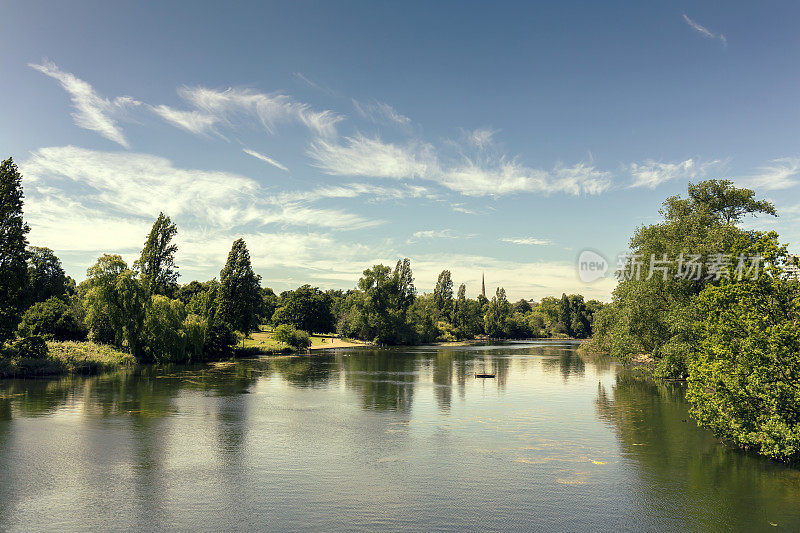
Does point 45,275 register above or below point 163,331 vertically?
above

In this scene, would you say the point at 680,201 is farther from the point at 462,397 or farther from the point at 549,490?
the point at 549,490

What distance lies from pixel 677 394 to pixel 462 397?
75.6 feet

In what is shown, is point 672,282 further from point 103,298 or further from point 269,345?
point 269,345

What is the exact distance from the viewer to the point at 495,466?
2605 centimetres

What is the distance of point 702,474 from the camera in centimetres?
2464

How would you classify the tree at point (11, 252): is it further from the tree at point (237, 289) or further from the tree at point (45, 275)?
the tree at point (45, 275)

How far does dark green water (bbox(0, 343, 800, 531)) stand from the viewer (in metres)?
19.2

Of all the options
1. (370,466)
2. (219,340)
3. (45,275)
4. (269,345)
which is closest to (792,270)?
(370,466)

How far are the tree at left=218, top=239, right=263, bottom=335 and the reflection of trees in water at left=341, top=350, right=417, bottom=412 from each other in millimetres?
28932

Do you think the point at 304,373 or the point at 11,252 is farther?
the point at 304,373

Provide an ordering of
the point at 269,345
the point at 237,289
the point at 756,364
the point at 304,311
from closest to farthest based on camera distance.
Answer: the point at 756,364 < the point at 237,289 < the point at 269,345 < the point at 304,311

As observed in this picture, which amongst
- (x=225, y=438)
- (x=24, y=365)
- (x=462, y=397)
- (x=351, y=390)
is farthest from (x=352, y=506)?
(x=24, y=365)

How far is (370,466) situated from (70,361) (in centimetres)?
5692

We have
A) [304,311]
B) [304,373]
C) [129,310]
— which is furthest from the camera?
[304,311]
